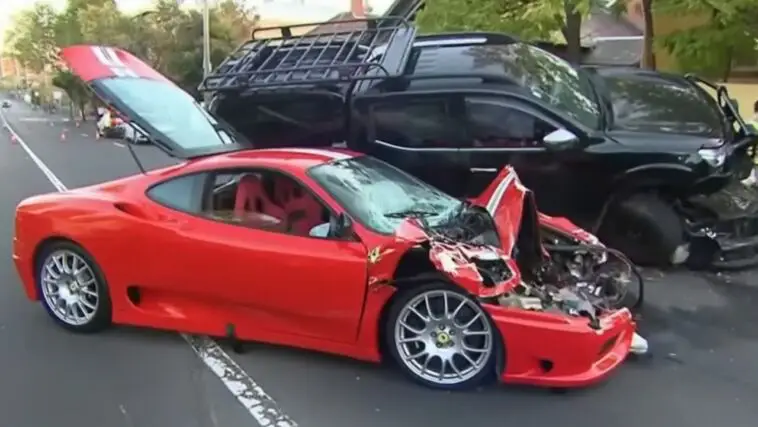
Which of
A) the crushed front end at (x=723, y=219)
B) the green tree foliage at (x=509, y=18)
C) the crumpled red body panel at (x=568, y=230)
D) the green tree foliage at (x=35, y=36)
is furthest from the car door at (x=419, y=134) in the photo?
the green tree foliage at (x=35, y=36)

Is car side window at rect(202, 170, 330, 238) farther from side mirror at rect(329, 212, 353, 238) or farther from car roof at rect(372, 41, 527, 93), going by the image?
car roof at rect(372, 41, 527, 93)

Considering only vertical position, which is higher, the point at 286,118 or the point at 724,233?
the point at 286,118

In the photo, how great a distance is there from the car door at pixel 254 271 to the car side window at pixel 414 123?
264 centimetres

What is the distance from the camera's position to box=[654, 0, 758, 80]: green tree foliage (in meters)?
12.1

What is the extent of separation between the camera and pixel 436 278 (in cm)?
460

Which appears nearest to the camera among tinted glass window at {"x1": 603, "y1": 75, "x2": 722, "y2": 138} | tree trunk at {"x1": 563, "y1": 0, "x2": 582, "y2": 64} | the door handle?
the door handle

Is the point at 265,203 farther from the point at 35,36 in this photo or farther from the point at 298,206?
the point at 35,36

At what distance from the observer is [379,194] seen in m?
5.30

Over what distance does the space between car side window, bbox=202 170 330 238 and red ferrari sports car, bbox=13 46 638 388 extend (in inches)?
0.4

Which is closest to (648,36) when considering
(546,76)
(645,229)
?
(546,76)

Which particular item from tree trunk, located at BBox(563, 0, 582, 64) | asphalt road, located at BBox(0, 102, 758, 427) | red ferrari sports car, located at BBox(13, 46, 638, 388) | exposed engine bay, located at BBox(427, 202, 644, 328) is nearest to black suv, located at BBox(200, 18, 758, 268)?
asphalt road, located at BBox(0, 102, 758, 427)

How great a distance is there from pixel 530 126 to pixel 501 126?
26cm

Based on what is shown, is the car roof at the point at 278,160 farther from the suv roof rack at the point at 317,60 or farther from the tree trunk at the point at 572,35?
the tree trunk at the point at 572,35

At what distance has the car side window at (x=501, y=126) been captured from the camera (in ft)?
24.3
